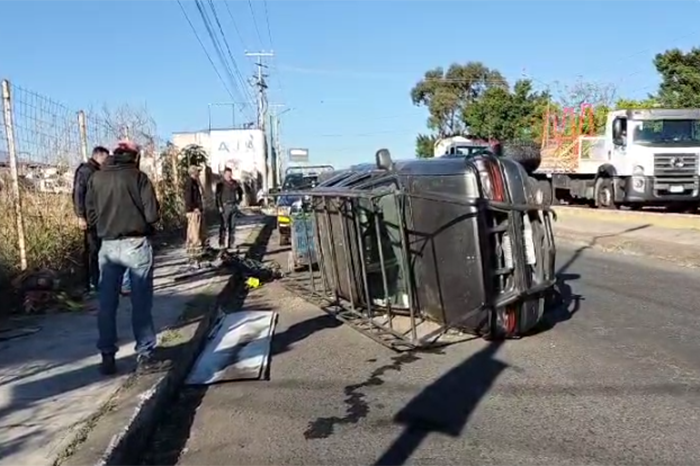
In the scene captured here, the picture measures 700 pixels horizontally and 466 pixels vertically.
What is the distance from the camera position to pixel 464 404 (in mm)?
5555

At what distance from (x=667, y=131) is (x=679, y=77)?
1783cm

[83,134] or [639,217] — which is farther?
[639,217]

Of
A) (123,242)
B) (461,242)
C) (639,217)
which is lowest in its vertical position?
(639,217)

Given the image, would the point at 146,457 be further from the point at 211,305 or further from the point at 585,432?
the point at 211,305

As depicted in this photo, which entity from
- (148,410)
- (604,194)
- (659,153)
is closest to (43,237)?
(148,410)

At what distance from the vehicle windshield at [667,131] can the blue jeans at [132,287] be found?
19.0 meters

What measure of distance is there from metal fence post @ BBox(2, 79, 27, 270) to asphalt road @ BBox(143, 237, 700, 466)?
340 cm

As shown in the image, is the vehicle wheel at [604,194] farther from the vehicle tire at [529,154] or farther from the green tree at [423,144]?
the green tree at [423,144]

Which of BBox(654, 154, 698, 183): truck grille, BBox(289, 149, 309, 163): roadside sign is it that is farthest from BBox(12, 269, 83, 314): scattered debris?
BBox(289, 149, 309, 163): roadside sign

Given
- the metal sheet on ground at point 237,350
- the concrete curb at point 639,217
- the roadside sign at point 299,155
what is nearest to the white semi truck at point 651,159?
the concrete curb at point 639,217

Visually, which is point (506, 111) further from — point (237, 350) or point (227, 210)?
point (237, 350)

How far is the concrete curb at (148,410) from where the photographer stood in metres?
4.38

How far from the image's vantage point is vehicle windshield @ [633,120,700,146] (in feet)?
72.4

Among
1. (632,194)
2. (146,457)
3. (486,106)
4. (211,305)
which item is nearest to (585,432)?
(146,457)
